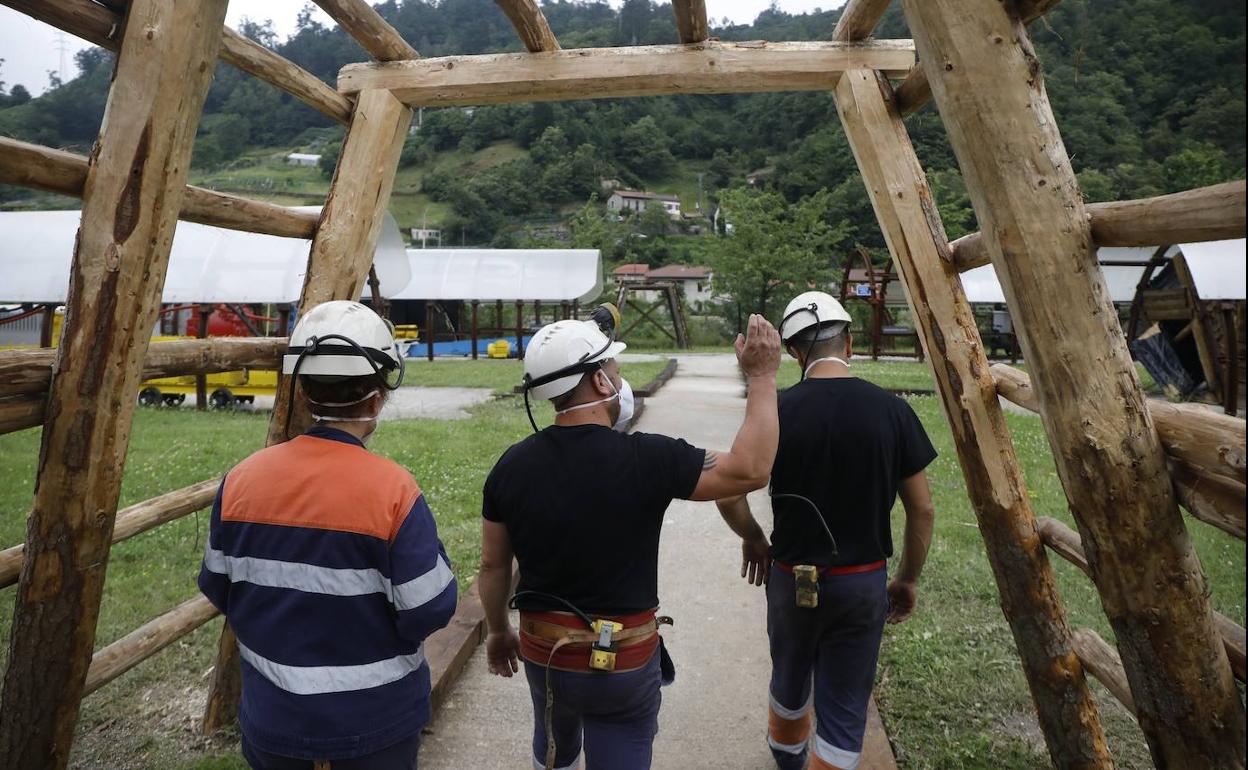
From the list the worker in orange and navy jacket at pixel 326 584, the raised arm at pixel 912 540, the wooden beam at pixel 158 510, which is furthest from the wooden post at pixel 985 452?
the wooden beam at pixel 158 510

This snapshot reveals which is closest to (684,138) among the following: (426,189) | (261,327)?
(426,189)

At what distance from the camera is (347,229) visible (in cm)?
333

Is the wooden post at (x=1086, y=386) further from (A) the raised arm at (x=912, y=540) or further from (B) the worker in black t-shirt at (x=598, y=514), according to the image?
(A) the raised arm at (x=912, y=540)

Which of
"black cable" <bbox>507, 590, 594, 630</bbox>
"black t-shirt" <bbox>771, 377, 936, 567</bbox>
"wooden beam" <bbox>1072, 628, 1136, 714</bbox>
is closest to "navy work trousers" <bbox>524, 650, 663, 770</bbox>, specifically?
"black cable" <bbox>507, 590, 594, 630</bbox>

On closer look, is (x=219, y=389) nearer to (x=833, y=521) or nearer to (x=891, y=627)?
(x=891, y=627)

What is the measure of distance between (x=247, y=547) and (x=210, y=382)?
1399cm

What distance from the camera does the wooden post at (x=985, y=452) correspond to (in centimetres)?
273

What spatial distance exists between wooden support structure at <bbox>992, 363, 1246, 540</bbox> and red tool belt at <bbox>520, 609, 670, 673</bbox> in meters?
1.41

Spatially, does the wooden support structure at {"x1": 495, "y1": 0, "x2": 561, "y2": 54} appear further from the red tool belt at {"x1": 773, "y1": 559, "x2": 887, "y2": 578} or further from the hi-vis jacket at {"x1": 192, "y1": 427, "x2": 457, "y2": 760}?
the red tool belt at {"x1": 773, "y1": 559, "x2": 887, "y2": 578}

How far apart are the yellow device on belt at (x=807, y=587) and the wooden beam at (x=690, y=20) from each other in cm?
239

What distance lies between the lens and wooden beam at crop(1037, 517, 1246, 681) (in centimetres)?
183

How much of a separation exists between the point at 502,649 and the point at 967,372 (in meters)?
2.01

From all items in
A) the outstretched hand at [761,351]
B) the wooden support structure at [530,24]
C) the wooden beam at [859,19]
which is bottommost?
Answer: the outstretched hand at [761,351]

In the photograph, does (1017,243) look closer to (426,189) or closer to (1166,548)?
(1166,548)
